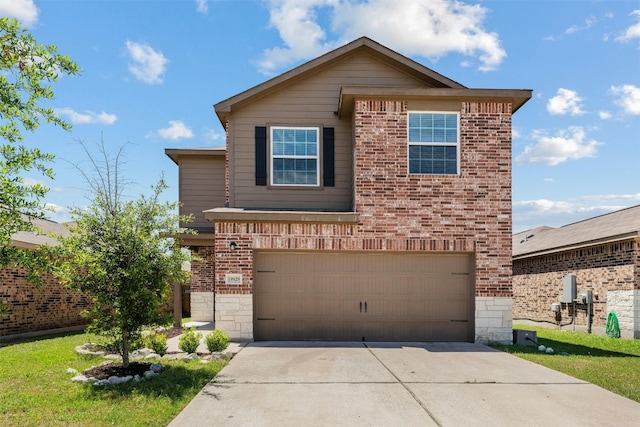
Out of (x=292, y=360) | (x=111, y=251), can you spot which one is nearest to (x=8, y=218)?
(x=111, y=251)

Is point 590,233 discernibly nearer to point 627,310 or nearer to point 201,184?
point 627,310

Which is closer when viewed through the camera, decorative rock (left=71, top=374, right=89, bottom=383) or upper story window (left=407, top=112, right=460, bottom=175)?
decorative rock (left=71, top=374, right=89, bottom=383)

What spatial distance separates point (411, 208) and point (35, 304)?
11.4m

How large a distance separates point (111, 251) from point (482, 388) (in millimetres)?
6518

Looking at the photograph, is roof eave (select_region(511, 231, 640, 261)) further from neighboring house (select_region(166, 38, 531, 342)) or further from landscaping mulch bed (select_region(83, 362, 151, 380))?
landscaping mulch bed (select_region(83, 362, 151, 380))

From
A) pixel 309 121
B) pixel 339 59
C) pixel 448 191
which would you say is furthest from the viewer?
pixel 339 59

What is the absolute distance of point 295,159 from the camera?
1247 centimetres

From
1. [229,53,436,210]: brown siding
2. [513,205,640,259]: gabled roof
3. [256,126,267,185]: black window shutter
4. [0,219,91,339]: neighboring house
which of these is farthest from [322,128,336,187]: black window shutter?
[513,205,640,259]: gabled roof

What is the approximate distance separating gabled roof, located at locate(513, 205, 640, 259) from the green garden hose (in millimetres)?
2346

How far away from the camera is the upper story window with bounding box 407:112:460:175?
449 inches

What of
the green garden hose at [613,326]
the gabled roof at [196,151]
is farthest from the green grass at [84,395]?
the green garden hose at [613,326]

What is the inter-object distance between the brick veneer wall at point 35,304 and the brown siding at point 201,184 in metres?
4.60

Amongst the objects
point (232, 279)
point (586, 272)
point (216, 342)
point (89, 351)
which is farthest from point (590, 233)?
point (89, 351)

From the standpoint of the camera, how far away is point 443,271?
11.5 m
